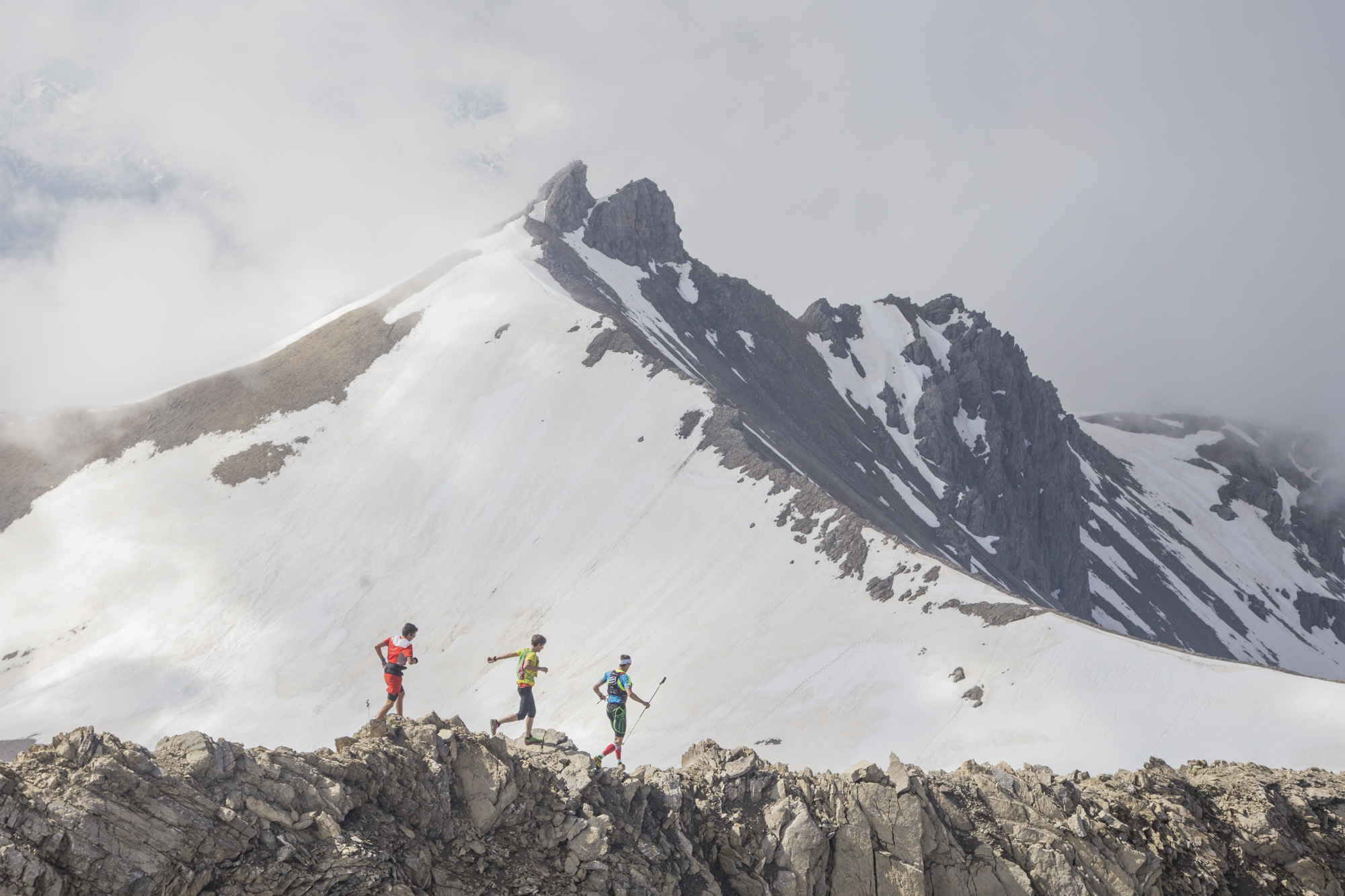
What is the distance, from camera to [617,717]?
66.9 ft

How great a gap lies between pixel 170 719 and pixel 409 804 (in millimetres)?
54724

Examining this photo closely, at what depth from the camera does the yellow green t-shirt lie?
64.4ft

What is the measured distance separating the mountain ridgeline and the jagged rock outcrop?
56.3 meters

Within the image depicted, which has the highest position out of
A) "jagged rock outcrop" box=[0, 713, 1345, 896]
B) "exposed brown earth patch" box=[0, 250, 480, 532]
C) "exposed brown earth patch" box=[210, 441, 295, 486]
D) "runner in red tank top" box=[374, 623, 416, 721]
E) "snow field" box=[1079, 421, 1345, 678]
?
"exposed brown earth patch" box=[0, 250, 480, 532]

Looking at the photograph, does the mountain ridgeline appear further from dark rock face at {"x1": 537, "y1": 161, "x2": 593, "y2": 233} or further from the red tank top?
the red tank top

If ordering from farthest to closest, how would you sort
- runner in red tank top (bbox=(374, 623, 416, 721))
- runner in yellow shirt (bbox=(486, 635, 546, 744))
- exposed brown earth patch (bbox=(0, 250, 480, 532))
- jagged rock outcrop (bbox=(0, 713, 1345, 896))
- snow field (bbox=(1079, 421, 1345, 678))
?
snow field (bbox=(1079, 421, 1345, 678)) → exposed brown earth patch (bbox=(0, 250, 480, 532)) → runner in red tank top (bbox=(374, 623, 416, 721)) → runner in yellow shirt (bbox=(486, 635, 546, 744)) → jagged rock outcrop (bbox=(0, 713, 1345, 896))

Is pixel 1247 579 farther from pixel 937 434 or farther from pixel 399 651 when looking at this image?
pixel 399 651

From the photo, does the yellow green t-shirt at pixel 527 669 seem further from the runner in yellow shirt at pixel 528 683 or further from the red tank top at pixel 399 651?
the red tank top at pixel 399 651

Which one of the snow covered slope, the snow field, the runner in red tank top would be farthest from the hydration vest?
the snow field

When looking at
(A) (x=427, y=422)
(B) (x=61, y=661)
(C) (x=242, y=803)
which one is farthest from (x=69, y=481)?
(C) (x=242, y=803)

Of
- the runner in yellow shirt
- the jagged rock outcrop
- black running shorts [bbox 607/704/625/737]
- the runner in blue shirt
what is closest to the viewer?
the jagged rock outcrop

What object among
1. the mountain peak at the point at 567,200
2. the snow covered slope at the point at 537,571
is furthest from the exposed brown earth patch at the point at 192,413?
the mountain peak at the point at 567,200

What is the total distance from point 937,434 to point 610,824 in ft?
421

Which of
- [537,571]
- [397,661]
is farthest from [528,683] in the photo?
[537,571]
